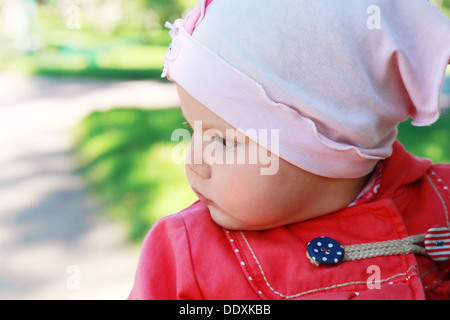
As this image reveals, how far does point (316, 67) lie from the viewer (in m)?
1.23

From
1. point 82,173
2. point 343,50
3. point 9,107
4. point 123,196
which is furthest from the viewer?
point 9,107

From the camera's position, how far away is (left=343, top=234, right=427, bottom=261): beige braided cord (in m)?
1.32

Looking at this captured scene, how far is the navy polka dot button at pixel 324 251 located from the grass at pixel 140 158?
185 cm

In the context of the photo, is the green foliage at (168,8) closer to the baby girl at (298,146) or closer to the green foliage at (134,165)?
the green foliage at (134,165)

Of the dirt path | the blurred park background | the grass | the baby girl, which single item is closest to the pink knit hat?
the baby girl

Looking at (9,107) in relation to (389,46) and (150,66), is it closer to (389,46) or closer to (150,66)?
(150,66)

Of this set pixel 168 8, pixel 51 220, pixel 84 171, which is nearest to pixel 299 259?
pixel 51 220

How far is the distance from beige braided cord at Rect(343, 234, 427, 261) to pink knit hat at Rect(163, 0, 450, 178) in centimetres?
17

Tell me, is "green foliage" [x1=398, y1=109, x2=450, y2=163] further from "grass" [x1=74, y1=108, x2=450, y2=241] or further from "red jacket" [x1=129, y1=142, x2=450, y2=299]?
"red jacket" [x1=129, y1=142, x2=450, y2=299]

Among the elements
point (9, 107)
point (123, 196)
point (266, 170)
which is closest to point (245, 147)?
point (266, 170)

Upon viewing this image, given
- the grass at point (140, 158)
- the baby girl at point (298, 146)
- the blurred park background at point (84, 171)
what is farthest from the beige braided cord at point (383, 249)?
the grass at point (140, 158)

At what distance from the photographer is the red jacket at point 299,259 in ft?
4.16

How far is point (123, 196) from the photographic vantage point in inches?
140
